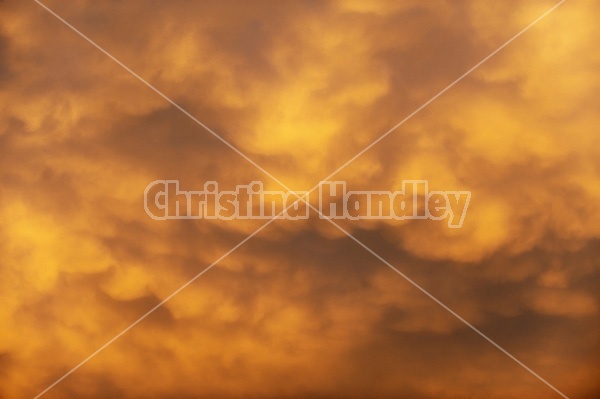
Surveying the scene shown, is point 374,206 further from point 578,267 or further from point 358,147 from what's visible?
point 578,267

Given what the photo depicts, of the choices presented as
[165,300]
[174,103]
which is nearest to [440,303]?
[165,300]

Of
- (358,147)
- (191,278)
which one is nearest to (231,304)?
(191,278)

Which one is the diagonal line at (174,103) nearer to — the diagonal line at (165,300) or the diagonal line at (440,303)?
the diagonal line at (165,300)

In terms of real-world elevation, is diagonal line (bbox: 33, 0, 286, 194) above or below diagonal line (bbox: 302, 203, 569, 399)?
above

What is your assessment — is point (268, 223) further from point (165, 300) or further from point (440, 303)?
point (440, 303)

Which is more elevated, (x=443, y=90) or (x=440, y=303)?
(x=443, y=90)

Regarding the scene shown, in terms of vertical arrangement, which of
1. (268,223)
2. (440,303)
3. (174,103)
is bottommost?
(440,303)

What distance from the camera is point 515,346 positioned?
2676 millimetres

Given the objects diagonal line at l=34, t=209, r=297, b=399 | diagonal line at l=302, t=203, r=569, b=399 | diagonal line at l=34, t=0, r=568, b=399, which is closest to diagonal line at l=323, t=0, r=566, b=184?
diagonal line at l=34, t=0, r=568, b=399

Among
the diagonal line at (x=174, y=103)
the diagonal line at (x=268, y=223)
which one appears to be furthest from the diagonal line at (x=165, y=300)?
the diagonal line at (x=174, y=103)

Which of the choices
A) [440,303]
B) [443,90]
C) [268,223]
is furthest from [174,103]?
[440,303]

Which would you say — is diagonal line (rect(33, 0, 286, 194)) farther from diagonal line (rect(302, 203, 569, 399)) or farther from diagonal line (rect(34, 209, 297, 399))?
diagonal line (rect(302, 203, 569, 399))

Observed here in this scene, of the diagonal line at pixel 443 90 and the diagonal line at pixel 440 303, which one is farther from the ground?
the diagonal line at pixel 443 90

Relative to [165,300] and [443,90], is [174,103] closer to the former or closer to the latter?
[165,300]
